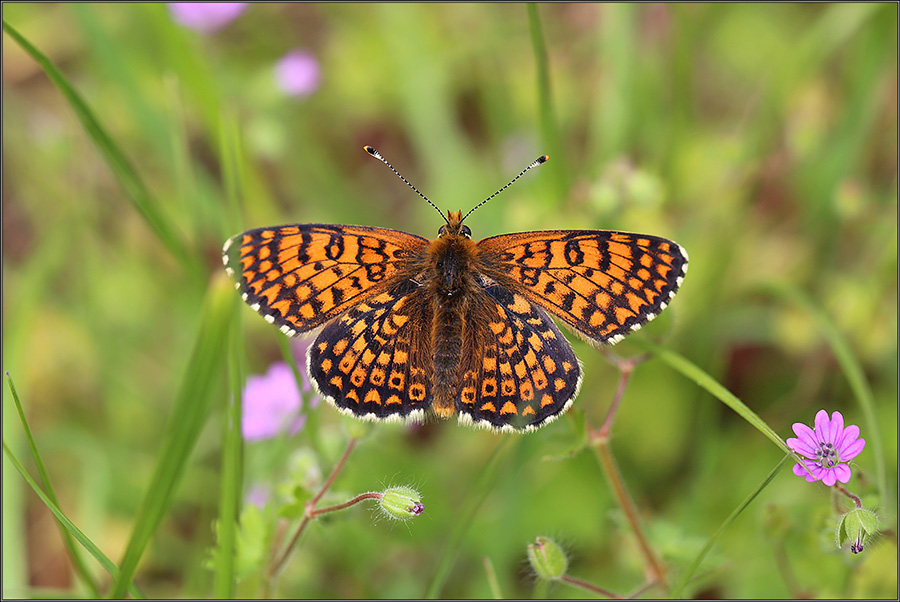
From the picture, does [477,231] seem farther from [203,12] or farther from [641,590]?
[641,590]

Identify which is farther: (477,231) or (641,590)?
(477,231)

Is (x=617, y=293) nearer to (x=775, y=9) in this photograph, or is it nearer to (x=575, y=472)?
(x=575, y=472)

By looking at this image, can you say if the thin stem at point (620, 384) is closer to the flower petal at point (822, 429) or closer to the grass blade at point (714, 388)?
the grass blade at point (714, 388)

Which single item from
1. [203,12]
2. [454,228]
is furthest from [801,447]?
[203,12]

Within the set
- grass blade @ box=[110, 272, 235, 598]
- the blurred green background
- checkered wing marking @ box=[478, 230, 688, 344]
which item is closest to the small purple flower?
the blurred green background

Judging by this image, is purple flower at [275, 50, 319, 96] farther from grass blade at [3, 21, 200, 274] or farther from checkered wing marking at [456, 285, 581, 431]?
checkered wing marking at [456, 285, 581, 431]

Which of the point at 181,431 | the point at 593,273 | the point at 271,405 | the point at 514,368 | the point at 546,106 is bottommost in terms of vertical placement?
the point at 181,431

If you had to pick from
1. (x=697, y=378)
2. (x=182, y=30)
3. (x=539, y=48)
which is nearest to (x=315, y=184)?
(x=182, y=30)
